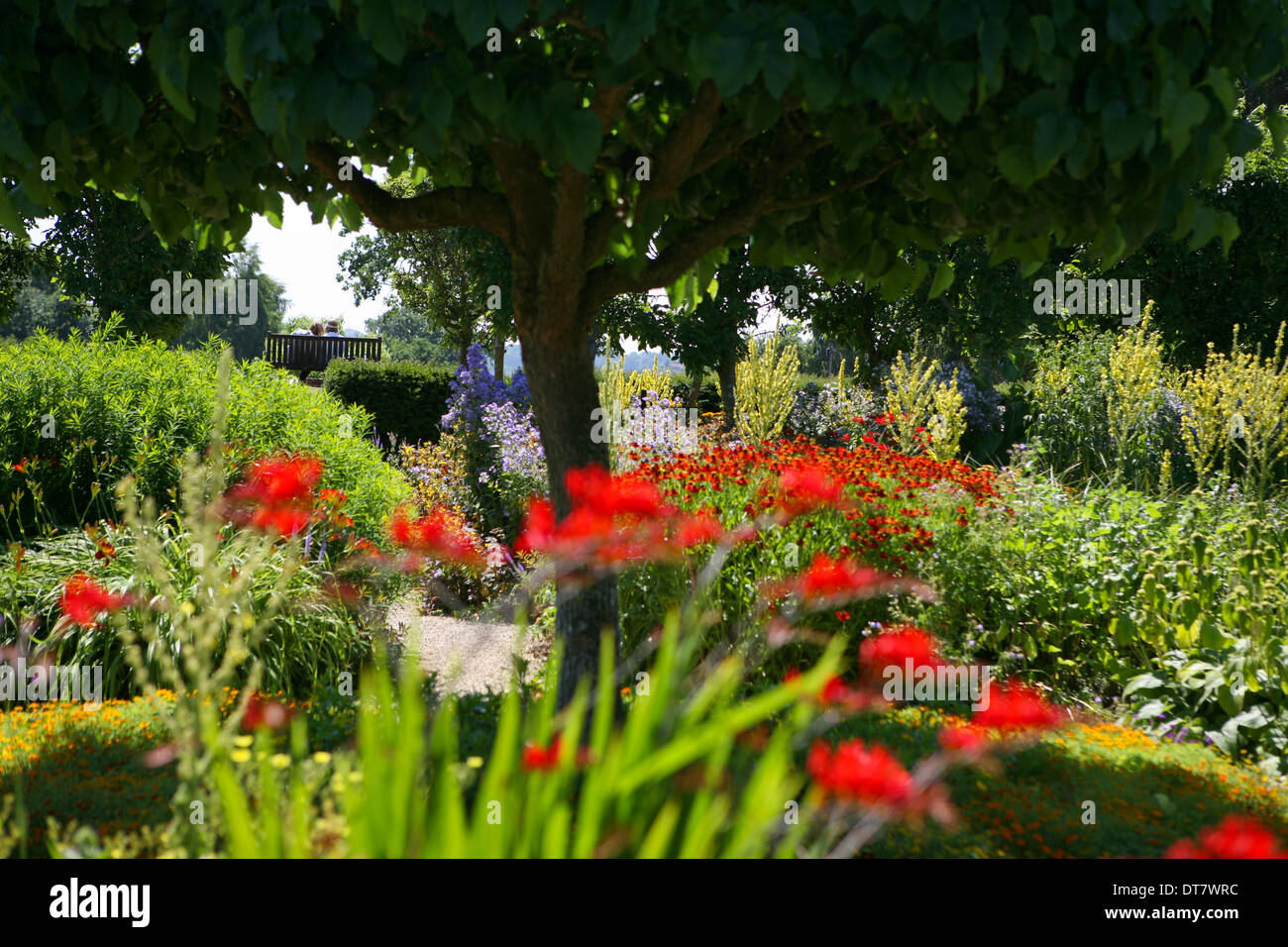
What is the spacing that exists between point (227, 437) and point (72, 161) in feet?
10.8

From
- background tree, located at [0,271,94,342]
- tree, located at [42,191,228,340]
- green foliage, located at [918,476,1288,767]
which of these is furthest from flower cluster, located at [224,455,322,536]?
background tree, located at [0,271,94,342]

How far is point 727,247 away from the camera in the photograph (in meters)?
3.85

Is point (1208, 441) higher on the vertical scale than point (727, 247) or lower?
lower

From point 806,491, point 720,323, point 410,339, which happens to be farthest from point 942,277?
point 410,339

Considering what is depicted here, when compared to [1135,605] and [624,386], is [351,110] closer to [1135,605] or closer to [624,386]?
[1135,605]

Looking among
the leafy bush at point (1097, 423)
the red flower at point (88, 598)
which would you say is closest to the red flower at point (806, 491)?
the red flower at point (88, 598)

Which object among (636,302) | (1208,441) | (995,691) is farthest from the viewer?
(636,302)

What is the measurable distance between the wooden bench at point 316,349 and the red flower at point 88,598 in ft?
56.0

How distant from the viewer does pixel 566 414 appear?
3406 millimetres

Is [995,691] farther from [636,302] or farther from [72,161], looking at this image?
[636,302]

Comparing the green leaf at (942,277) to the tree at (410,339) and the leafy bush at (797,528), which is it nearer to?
the leafy bush at (797,528)

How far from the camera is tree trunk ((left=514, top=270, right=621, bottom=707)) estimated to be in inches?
131

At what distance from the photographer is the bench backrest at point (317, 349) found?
21.2 metres
